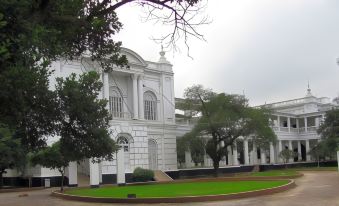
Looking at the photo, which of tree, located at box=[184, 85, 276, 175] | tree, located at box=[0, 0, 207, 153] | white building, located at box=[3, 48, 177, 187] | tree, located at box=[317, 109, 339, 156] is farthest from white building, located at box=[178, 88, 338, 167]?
tree, located at box=[0, 0, 207, 153]

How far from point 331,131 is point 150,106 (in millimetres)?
18352

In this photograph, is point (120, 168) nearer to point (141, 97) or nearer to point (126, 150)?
point (126, 150)

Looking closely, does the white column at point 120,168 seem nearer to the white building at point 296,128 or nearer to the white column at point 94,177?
the white column at point 94,177

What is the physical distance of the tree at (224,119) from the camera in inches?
1614

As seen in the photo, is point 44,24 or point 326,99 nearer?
point 44,24

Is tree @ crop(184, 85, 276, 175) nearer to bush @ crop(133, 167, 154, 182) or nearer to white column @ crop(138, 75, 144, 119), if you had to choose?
white column @ crop(138, 75, 144, 119)

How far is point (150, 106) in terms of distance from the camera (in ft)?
150

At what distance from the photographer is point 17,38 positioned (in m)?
7.20

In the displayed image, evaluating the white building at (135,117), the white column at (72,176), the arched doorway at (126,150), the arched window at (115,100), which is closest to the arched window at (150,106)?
the white building at (135,117)

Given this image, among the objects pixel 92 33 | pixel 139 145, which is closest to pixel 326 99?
pixel 139 145

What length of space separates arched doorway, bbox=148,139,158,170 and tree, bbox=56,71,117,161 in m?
18.7

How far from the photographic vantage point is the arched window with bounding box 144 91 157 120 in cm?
4534

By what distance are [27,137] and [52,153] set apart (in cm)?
1020

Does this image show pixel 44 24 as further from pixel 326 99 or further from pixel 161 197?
pixel 326 99
